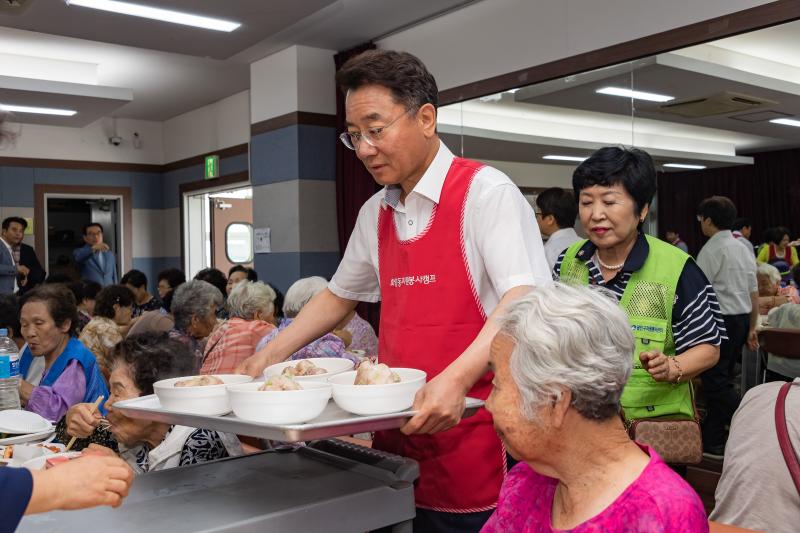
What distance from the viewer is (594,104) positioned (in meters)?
4.23

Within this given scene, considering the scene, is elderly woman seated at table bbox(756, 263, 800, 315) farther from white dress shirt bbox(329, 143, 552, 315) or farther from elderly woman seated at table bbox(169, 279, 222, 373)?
white dress shirt bbox(329, 143, 552, 315)

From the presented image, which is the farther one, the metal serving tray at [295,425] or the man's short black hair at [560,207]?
the man's short black hair at [560,207]

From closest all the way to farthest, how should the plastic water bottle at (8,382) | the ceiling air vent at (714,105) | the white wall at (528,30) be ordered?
1. the plastic water bottle at (8,382)
2. the ceiling air vent at (714,105)
3. the white wall at (528,30)

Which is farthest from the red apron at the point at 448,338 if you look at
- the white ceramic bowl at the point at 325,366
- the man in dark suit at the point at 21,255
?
the man in dark suit at the point at 21,255

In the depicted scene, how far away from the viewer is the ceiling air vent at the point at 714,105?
3.68m

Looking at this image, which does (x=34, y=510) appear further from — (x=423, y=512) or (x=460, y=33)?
(x=460, y=33)

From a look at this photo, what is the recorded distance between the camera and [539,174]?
15.1ft

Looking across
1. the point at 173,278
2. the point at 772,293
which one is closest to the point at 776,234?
the point at 772,293

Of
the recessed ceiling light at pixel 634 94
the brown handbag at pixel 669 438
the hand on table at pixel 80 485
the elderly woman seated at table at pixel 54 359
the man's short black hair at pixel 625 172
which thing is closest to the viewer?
the hand on table at pixel 80 485

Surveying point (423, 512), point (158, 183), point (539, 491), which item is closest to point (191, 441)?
point (423, 512)

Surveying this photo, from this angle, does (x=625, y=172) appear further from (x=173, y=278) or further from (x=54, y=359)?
(x=173, y=278)

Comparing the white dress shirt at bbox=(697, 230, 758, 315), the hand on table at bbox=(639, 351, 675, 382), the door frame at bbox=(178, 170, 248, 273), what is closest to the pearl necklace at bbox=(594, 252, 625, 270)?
the hand on table at bbox=(639, 351, 675, 382)

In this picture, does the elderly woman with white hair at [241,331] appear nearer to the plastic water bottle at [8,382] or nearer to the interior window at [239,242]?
the plastic water bottle at [8,382]

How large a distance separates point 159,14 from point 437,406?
13.3 feet
